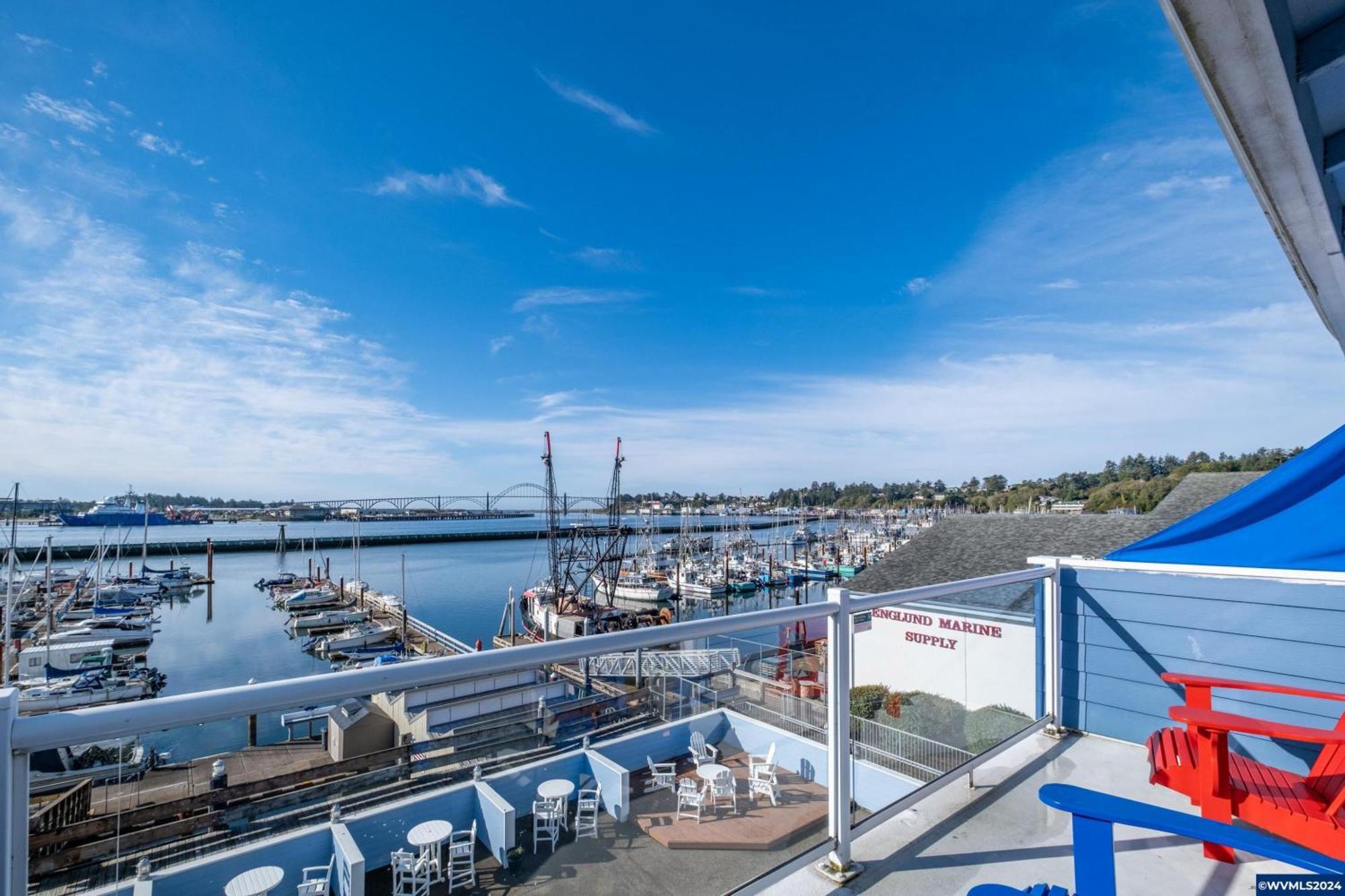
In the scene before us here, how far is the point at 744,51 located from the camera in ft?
43.7

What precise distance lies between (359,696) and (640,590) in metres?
43.5

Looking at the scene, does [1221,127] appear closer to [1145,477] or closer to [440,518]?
[1145,477]

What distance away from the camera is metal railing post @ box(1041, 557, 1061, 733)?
3639 millimetres

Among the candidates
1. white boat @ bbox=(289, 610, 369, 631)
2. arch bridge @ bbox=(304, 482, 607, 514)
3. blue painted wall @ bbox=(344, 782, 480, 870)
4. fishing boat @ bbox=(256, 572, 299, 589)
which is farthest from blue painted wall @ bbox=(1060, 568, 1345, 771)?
arch bridge @ bbox=(304, 482, 607, 514)

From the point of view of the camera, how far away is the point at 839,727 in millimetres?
2418

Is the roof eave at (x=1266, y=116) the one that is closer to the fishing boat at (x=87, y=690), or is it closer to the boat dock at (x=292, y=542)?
the fishing boat at (x=87, y=690)

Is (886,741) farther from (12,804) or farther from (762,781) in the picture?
(12,804)

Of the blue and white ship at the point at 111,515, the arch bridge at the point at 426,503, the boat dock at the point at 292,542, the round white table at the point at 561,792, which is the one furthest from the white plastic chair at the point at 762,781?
the blue and white ship at the point at 111,515

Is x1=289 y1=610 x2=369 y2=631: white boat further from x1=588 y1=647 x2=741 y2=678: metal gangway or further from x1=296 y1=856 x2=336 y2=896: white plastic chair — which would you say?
x1=296 y1=856 x2=336 y2=896: white plastic chair

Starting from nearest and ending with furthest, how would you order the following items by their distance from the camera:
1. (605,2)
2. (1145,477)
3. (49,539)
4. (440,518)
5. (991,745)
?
(991,745) → (605,2) → (49,539) → (1145,477) → (440,518)

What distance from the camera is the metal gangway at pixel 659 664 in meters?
2.01

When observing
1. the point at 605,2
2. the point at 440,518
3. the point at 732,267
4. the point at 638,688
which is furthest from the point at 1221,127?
the point at 440,518

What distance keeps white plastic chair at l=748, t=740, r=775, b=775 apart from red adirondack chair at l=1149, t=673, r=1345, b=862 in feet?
5.08

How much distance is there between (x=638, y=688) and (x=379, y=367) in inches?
1557
